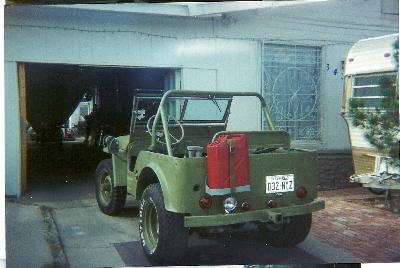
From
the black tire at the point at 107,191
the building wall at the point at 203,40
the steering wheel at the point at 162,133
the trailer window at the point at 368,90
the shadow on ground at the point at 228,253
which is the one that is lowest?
the shadow on ground at the point at 228,253

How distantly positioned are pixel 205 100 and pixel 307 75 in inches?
46.3

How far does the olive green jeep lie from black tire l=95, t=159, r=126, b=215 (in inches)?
0.6

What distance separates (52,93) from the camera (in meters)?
4.48

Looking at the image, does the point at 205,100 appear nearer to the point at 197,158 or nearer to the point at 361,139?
the point at 197,158

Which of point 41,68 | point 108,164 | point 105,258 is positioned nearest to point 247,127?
point 108,164

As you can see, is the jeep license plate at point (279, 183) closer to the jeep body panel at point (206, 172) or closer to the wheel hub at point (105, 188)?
the jeep body panel at point (206, 172)

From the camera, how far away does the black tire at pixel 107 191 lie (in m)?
4.36

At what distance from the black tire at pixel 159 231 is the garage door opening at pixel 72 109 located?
107 centimetres

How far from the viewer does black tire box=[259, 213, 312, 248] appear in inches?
153

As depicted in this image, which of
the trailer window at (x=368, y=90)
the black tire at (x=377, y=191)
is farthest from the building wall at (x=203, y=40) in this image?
the black tire at (x=377, y=191)

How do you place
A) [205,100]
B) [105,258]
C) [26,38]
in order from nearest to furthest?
[105,258], [26,38], [205,100]

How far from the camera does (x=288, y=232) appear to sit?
13.0 ft

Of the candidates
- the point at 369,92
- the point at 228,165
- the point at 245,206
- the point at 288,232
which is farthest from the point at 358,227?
the point at 228,165

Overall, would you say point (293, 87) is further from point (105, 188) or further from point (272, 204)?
point (105, 188)
